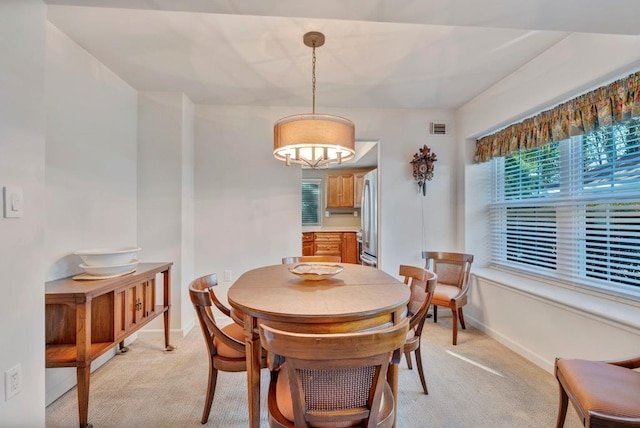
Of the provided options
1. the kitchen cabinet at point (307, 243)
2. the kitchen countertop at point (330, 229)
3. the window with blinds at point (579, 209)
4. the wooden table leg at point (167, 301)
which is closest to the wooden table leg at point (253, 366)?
the wooden table leg at point (167, 301)

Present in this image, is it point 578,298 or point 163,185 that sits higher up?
point 163,185

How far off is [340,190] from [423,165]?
113 inches

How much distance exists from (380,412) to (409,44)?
91.1 inches

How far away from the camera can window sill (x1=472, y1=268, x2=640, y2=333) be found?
6.12 feet

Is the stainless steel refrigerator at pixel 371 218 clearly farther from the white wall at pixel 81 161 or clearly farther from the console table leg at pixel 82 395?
the console table leg at pixel 82 395

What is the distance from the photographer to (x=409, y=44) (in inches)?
87.0

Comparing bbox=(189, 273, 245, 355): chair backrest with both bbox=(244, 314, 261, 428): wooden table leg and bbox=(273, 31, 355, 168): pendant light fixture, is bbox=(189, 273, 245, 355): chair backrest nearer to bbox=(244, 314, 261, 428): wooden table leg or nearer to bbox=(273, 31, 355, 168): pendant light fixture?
bbox=(244, 314, 261, 428): wooden table leg

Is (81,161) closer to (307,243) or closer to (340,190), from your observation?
(307,243)

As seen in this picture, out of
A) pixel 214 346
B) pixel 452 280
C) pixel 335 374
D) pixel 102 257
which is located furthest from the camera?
pixel 452 280

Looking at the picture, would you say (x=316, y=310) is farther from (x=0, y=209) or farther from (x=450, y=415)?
(x=0, y=209)

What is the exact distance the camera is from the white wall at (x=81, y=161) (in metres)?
2.01

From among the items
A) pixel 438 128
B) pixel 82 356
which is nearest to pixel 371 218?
pixel 438 128

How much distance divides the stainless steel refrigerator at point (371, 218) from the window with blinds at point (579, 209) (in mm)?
1416

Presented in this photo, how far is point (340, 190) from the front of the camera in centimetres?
625
